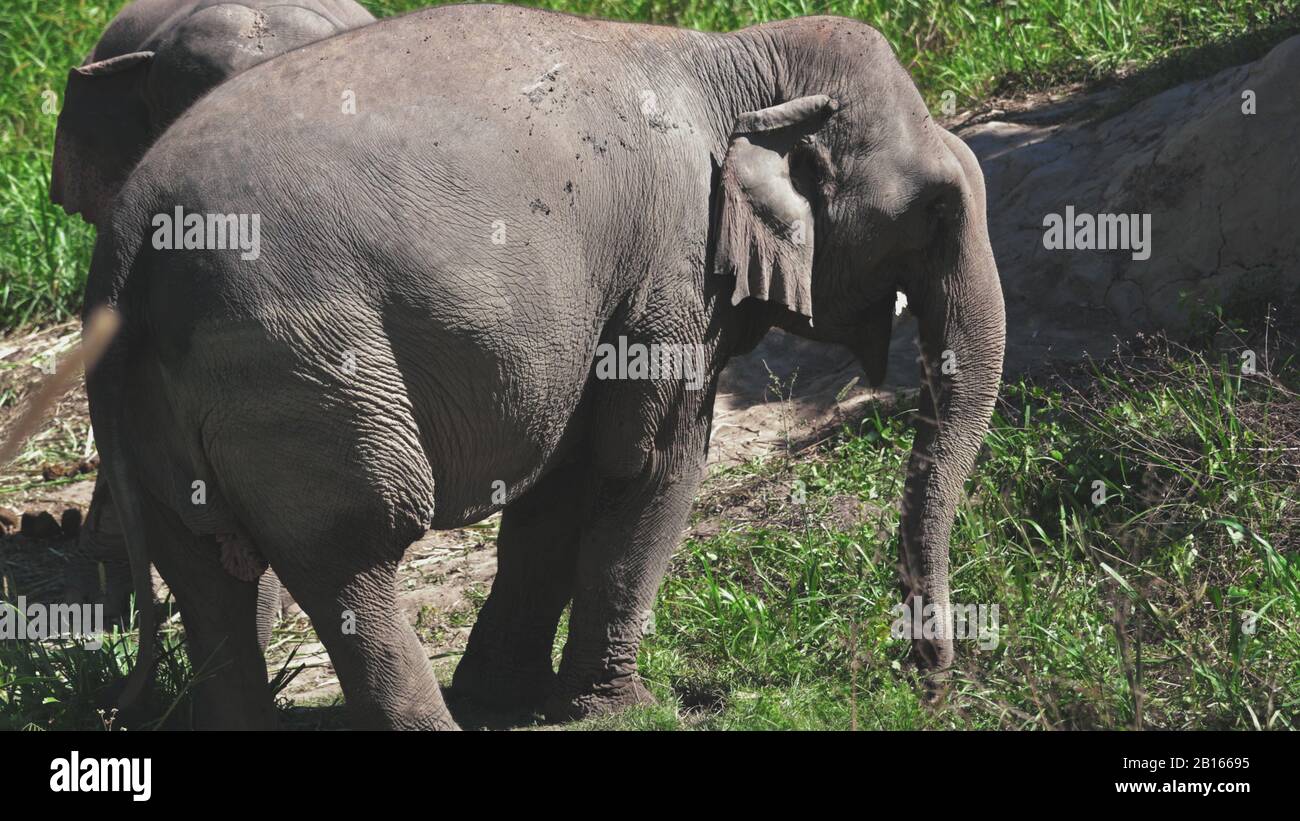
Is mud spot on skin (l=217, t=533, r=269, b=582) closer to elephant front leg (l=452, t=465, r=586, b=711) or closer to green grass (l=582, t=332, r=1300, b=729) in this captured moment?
elephant front leg (l=452, t=465, r=586, b=711)

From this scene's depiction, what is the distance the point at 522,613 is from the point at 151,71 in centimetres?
295

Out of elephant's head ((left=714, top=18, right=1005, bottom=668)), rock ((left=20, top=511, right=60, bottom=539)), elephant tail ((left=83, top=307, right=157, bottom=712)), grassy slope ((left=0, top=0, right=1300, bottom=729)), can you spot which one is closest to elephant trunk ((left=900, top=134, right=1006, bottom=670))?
elephant's head ((left=714, top=18, right=1005, bottom=668))

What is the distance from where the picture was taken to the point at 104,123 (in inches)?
283

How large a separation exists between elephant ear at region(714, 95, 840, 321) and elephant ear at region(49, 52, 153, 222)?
10.2 feet

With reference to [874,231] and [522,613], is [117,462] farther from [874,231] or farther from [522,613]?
[874,231]

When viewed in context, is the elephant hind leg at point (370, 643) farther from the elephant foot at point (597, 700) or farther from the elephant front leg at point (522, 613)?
the elephant front leg at point (522, 613)

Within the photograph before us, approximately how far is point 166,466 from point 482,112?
1408 mm

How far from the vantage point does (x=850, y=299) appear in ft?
18.8

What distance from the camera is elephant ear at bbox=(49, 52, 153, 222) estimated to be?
711 centimetres

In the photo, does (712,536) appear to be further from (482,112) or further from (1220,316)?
(482,112)

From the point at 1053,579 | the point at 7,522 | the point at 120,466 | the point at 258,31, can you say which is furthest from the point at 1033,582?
the point at 7,522

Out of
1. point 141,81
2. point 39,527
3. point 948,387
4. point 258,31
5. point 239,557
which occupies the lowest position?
point 239,557

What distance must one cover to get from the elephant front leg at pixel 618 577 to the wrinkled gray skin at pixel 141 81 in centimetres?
158
